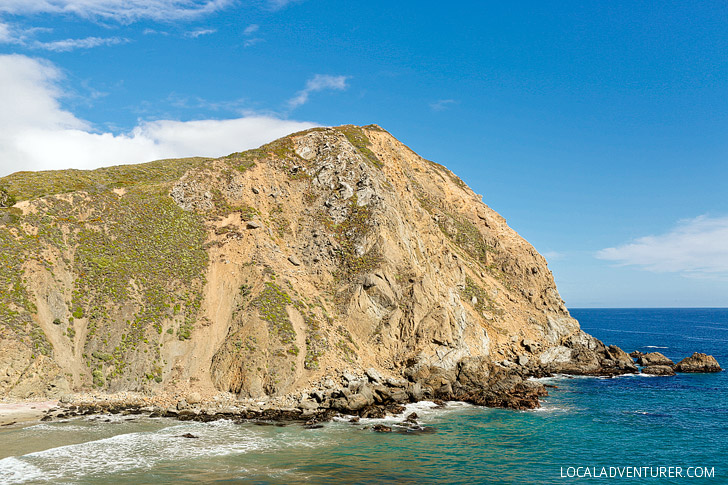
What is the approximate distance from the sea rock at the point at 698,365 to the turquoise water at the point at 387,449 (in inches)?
1202

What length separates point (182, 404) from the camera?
44.0 metres

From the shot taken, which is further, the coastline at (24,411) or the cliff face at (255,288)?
the cliff face at (255,288)

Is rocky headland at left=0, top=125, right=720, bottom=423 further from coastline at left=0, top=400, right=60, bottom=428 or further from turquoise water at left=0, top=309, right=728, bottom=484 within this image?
turquoise water at left=0, top=309, right=728, bottom=484

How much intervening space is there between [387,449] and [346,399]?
11954 mm

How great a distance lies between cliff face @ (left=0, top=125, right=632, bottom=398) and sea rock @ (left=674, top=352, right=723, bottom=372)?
945cm

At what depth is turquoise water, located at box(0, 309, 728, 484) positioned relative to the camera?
95.7 feet

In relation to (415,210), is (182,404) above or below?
below

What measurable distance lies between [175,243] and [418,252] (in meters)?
36.0

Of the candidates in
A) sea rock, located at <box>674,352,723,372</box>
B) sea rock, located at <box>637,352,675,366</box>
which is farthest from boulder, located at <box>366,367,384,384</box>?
sea rock, located at <box>674,352,723,372</box>

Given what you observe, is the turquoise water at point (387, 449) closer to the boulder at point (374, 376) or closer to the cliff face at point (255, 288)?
the boulder at point (374, 376)

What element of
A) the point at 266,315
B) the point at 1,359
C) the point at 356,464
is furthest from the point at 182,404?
the point at 356,464

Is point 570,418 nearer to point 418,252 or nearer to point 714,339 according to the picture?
point 418,252

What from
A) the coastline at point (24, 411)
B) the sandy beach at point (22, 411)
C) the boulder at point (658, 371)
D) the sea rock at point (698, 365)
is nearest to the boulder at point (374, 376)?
the coastline at point (24, 411)

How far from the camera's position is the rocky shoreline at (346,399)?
42.6 metres
